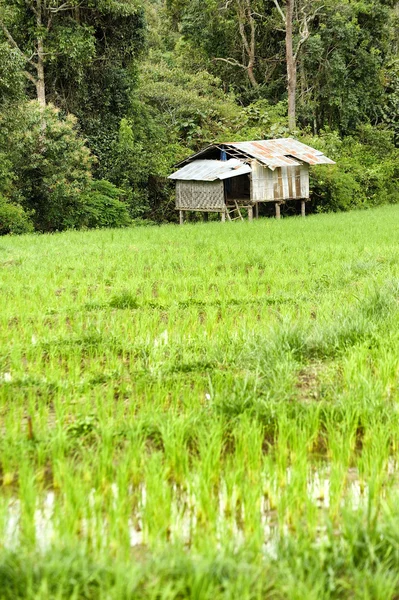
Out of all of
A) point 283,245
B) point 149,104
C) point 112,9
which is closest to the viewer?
point 283,245

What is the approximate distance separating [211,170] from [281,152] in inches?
106

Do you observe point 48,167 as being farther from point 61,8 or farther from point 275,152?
point 275,152

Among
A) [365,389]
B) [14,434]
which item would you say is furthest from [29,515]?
[365,389]

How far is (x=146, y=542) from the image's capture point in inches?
104

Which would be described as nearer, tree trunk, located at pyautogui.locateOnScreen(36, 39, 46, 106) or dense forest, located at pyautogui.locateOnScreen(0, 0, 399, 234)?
dense forest, located at pyautogui.locateOnScreen(0, 0, 399, 234)

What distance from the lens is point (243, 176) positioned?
2645cm

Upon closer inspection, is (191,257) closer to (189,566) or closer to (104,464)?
(104,464)

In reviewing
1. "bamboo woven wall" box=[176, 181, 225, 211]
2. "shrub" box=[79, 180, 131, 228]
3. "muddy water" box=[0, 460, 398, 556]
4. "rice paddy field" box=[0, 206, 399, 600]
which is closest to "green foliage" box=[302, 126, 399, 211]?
"bamboo woven wall" box=[176, 181, 225, 211]

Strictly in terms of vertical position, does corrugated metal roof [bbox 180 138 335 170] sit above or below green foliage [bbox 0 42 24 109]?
below

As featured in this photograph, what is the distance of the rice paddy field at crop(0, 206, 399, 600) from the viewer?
7.63 ft

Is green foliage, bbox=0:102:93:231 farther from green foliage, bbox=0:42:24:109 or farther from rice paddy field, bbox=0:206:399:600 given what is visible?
rice paddy field, bbox=0:206:399:600

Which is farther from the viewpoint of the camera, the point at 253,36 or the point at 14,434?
the point at 253,36

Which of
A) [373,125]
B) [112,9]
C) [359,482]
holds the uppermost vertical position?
[112,9]

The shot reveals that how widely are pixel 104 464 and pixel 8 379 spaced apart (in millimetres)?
1927
